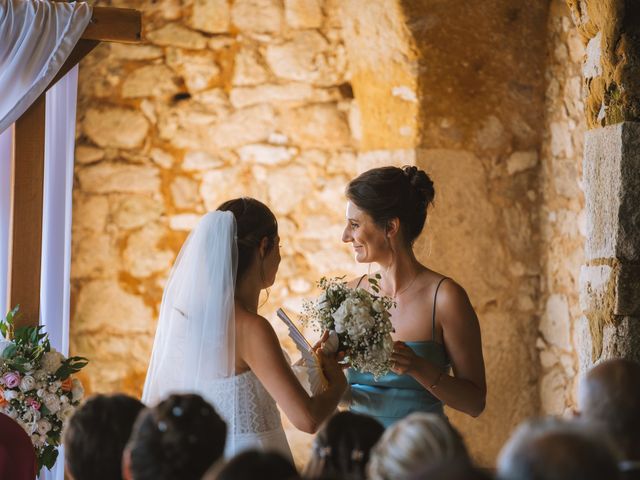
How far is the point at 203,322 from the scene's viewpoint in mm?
2955

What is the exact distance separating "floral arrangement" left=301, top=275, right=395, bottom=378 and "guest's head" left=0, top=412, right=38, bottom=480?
1022mm

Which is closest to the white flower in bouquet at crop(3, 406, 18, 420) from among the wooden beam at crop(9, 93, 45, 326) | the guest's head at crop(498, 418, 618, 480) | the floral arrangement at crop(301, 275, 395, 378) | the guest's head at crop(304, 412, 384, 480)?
the wooden beam at crop(9, 93, 45, 326)

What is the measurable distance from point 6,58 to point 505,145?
2.72m

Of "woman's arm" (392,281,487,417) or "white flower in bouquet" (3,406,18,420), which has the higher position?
"woman's arm" (392,281,487,417)

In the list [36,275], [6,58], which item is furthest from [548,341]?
[6,58]

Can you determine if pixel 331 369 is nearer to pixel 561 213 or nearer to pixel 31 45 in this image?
pixel 31 45

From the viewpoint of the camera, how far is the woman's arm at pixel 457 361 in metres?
3.17

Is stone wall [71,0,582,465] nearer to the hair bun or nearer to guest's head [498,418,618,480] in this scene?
the hair bun

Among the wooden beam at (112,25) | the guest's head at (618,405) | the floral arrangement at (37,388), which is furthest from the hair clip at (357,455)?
the wooden beam at (112,25)

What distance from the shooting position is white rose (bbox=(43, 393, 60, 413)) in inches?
132

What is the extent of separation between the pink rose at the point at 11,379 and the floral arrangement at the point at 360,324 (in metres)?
1.08

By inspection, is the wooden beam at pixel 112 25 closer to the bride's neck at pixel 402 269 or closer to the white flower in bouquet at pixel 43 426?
the bride's neck at pixel 402 269

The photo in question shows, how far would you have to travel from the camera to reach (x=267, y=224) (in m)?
3.04

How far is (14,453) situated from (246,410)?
75 centimetres
